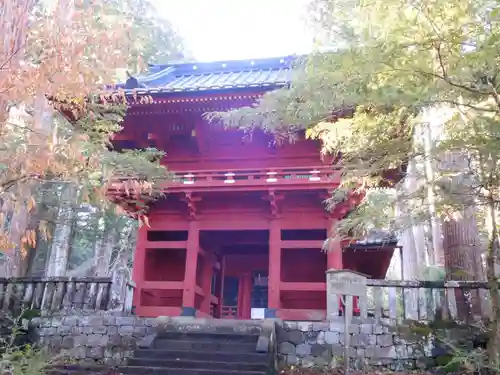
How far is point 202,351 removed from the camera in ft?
21.0

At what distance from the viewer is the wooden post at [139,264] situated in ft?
28.6

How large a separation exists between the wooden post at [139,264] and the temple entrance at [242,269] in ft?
4.20

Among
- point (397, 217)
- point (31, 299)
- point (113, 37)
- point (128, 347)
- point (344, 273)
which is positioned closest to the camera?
point (113, 37)

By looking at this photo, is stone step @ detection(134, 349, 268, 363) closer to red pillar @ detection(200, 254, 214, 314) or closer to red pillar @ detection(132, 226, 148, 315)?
red pillar @ detection(132, 226, 148, 315)

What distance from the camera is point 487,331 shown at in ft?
20.7

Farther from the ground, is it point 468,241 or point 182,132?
point 182,132

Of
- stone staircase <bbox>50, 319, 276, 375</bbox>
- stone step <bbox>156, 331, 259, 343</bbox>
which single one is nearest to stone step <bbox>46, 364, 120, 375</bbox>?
stone staircase <bbox>50, 319, 276, 375</bbox>

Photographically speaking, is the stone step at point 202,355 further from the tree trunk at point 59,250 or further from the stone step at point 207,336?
the tree trunk at point 59,250

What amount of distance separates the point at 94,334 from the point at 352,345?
4130 mm

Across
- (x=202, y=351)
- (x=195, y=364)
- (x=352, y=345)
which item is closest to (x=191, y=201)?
(x=202, y=351)

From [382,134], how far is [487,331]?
3.17m

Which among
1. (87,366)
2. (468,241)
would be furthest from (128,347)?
(468,241)

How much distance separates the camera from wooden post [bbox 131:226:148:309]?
28.6ft

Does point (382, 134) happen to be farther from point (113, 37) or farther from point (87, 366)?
point (87, 366)
